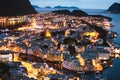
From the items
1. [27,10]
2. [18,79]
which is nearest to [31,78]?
[18,79]

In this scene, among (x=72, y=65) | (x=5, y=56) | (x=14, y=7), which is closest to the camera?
(x=72, y=65)

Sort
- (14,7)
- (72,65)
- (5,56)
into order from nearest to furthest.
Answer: (72,65) < (5,56) < (14,7)

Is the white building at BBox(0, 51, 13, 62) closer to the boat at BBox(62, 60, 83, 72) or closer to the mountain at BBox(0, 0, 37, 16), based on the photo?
the boat at BBox(62, 60, 83, 72)

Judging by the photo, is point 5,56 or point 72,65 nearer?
point 72,65

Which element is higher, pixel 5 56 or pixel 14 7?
pixel 5 56

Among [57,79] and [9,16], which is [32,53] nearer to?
[57,79]

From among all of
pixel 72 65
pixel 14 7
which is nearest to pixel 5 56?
pixel 72 65

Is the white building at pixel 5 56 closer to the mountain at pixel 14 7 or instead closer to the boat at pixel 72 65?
the boat at pixel 72 65

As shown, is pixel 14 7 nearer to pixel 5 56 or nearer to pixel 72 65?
pixel 5 56
